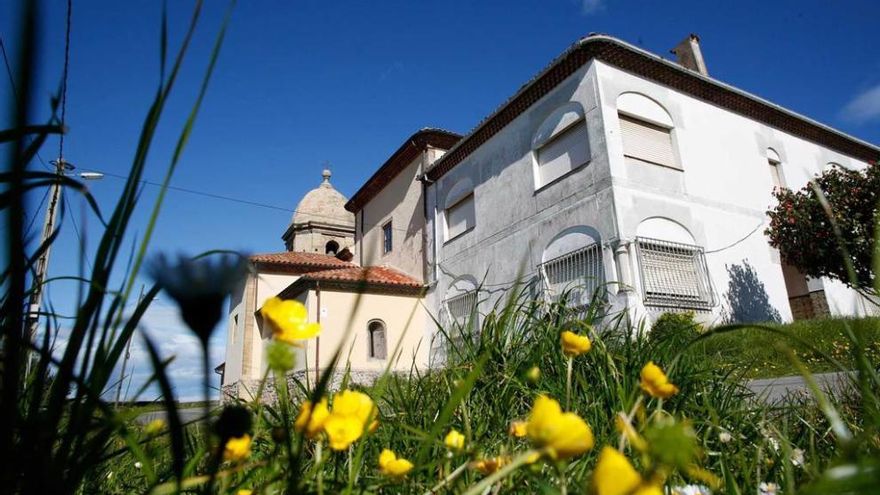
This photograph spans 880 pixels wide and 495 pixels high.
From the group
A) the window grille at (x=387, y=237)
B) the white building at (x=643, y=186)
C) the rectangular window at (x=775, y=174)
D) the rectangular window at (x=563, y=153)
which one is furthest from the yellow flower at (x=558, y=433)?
the window grille at (x=387, y=237)

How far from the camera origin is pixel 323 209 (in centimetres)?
2508

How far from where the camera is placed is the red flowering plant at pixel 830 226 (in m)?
8.59

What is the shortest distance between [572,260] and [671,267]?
1781 millimetres

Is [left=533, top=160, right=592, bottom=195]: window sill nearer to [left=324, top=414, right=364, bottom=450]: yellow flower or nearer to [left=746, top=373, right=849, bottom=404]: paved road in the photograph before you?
[left=746, top=373, right=849, bottom=404]: paved road

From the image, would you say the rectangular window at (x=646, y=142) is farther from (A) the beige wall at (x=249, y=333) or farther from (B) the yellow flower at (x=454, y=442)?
(A) the beige wall at (x=249, y=333)

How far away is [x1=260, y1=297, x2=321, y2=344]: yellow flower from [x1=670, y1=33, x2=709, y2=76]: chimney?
14339 mm

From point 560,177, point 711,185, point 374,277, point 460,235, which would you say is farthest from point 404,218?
point 711,185

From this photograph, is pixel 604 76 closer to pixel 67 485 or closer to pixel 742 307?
pixel 742 307

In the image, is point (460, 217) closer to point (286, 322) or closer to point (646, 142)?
point (646, 142)

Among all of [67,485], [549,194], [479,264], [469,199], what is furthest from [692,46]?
[67,485]

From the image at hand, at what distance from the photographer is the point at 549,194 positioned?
10984 millimetres

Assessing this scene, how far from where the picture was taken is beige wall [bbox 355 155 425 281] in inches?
627

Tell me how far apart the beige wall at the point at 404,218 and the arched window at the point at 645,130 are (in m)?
7.01

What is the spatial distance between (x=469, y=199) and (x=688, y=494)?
12.9 meters
